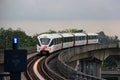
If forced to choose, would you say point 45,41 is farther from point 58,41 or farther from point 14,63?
point 14,63

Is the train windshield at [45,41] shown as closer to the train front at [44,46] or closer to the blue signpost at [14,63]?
the train front at [44,46]

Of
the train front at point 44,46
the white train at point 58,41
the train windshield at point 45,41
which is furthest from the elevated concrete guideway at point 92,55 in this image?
the train windshield at point 45,41

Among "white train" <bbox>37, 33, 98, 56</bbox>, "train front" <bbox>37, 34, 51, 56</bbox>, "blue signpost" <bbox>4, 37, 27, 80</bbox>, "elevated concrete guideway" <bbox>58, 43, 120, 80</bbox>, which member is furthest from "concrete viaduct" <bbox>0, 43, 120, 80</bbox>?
"blue signpost" <bbox>4, 37, 27, 80</bbox>

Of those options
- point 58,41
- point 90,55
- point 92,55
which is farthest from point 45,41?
point 92,55

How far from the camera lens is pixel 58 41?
73062 mm

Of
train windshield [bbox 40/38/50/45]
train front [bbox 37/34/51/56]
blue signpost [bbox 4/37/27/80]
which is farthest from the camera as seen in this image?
train windshield [bbox 40/38/50/45]

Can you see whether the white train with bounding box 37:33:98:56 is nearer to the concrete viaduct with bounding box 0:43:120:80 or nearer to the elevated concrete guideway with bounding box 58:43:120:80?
the concrete viaduct with bounding box 0:43:120:80

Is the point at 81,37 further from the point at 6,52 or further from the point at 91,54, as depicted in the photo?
the point at 6,52

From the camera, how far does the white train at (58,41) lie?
66875 millimetres

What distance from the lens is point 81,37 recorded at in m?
94.4

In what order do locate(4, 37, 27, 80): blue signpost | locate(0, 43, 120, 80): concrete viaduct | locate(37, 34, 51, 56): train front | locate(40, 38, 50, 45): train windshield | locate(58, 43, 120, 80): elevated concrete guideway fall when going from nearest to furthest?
locate(4, 37, 27, 80): blue signpost
locate(37, 34, 51, 56): train front
locate(40, 38, 50, 45): train windshield
locate(0, 43, 120, 80): concrete viaduct
locate(58, 43, 120, 80): elevated concrete guideway

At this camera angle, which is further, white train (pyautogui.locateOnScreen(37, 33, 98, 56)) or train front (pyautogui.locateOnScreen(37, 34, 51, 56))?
white train (pyautogui.locateOnScreen(37, 33, 98, 56))

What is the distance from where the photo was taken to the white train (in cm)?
6688

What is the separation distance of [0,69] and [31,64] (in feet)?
16.1
